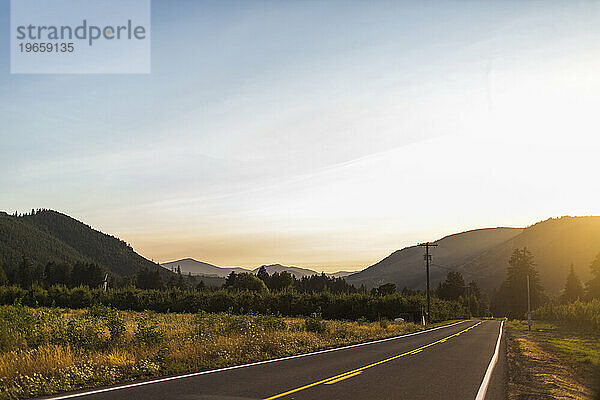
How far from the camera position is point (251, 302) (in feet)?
251

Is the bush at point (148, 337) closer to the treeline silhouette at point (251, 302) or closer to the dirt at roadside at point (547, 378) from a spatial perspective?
the dirt at roadside at point (547, 378)

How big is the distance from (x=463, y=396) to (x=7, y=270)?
152 m

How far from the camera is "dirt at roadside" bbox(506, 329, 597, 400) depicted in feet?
42.9

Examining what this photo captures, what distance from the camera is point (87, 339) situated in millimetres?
15867

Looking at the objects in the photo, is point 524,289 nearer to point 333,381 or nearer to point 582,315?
point 582,315

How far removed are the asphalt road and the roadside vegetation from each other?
4.09 ft

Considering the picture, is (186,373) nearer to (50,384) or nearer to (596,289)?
(50,384)

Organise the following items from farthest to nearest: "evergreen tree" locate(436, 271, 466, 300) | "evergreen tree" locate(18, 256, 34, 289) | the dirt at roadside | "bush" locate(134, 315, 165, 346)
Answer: "evergreen tree" locate(436, 271, 466, 300) < "evergreen tree" locate(18, 256, 34, 289) < "bush" locate(134, 315, 165, 346) < the dirt at roadside

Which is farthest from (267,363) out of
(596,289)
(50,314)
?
(596,289)

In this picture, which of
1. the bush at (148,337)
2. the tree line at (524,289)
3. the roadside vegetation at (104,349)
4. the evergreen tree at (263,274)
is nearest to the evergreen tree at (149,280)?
the evergreen tree at (263,274)

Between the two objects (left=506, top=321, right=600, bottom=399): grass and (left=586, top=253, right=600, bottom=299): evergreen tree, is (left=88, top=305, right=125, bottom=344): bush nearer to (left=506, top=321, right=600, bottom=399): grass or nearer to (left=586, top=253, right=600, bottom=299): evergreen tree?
(left=506, top=321, right=600, bottom=399): grass

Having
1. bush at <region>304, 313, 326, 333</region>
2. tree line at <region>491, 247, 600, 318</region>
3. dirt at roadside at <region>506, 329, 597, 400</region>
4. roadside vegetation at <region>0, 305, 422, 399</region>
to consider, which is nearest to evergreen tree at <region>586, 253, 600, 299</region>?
tree line at <region>491, 247, 600, 318</region>

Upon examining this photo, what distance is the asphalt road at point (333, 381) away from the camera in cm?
1102

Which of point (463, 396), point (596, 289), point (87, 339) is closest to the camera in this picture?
point (463, 396)
